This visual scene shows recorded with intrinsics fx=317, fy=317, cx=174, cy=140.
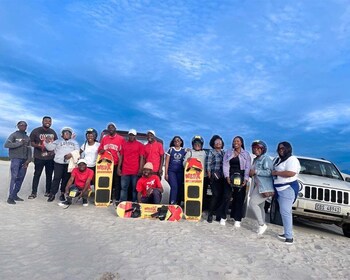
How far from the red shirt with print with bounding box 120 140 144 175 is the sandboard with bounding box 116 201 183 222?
1122 mm

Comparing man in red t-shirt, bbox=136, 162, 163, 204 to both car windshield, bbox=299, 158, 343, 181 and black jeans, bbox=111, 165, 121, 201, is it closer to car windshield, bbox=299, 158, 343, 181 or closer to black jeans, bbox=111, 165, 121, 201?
black jeans, bbox=111, 165, 121, 201

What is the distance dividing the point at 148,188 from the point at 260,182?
2.68m

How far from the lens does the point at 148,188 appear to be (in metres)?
7.71

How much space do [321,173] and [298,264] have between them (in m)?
4.36

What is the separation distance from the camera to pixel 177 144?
313 inches

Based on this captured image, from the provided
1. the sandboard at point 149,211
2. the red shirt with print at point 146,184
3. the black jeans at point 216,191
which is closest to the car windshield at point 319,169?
the black jeans at point 216,191

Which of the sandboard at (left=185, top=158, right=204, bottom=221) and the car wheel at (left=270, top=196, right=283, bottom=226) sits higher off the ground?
the sandboard at (left=185, top=158, right=204, bottom=221)

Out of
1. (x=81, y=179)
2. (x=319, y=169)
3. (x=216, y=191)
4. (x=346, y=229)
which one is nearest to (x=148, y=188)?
(x=216, y=191)

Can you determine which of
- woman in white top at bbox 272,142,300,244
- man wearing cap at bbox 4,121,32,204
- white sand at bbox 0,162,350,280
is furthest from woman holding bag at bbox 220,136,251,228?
man wearing cap at bbox 4,121,32,204

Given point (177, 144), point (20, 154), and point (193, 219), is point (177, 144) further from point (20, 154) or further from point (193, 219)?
point (20, 154)

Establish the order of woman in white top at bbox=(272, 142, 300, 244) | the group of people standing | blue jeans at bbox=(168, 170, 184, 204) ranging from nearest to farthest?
woman in white top at bbox=(272, 142, 300, 244) → the group of people standing → blue jeans at bbox=(168, 170, 184, 204)

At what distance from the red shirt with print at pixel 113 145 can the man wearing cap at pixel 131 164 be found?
0.26m

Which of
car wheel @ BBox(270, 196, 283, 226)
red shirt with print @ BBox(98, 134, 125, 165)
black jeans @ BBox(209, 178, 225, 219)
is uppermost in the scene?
red shirt with print @ BBox(98, 134, 125, 165)

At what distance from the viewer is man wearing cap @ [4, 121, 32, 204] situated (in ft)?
26.2
